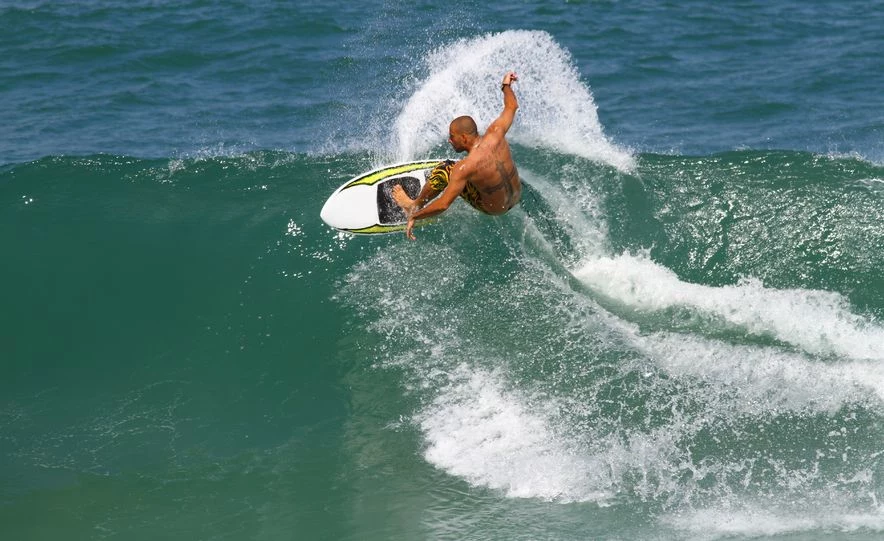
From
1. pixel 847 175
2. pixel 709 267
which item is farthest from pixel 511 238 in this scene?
pixel 847 175

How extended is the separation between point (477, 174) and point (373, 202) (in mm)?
1868

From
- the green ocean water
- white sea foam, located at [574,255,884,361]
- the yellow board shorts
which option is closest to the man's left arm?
the yellow board shorts

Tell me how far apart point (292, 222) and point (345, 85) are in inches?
185

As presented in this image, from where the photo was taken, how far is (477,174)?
27.8 ft

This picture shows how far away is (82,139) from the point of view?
13.3 meters

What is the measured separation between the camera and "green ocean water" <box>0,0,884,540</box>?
299 inches

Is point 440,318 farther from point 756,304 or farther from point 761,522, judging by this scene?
point 761,522

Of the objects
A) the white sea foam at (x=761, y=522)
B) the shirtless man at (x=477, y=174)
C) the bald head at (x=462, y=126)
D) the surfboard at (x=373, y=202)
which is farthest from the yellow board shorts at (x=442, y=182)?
the white sea foam at (x=761, y=522)

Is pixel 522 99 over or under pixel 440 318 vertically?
over

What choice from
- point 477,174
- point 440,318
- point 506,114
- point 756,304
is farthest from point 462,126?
point 756,304

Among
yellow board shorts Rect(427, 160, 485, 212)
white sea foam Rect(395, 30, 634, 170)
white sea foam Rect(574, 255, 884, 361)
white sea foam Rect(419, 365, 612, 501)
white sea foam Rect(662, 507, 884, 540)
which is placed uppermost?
white sea foam Rect(395, 30, 634, 170)

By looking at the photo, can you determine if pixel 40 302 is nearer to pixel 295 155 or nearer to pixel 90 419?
pixel 90 419

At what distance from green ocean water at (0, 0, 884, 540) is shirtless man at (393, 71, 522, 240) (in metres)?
1.09

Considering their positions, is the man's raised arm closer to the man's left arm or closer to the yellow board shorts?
the man's left arm
